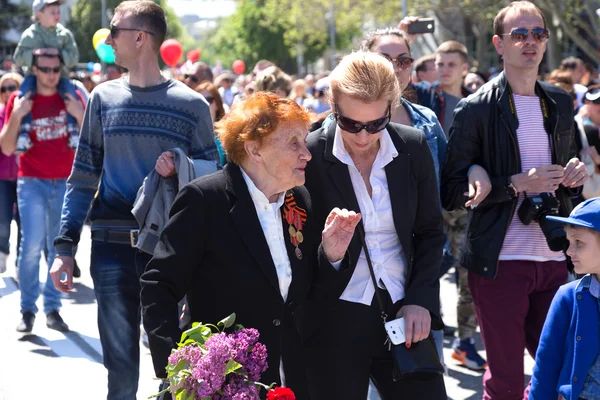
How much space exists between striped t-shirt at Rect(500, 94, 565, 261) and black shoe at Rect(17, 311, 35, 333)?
465 cm

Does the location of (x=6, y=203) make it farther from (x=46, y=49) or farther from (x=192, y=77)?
(x=192, y=77)

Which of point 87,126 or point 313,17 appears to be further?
point 313,17

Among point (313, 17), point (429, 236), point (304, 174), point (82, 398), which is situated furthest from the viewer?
point (313, 17)

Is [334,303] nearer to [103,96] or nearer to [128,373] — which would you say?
[128,373]

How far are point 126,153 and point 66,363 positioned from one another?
118 inches

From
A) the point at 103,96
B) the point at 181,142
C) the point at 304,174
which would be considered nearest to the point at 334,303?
the point at 304,174

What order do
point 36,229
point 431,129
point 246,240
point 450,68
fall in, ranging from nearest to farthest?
point 246,240
point 431,129
point 36,229
point 450,68

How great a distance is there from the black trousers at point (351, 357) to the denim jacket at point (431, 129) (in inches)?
50.6

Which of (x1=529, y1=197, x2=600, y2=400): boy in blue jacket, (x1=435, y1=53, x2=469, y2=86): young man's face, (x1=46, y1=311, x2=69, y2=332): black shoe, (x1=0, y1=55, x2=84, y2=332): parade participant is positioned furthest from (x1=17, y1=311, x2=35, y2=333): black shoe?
(x1=529, y1=197, x2=600, y2=400): boy in blue jacket

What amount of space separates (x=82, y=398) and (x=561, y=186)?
11.2 ft

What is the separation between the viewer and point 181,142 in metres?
4.62

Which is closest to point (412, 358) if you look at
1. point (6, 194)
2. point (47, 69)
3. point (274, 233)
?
point (274, 233)

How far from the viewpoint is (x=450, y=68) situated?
8445 mm

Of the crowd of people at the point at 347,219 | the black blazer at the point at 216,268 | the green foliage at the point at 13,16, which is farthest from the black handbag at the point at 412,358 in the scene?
the green foliage at the point at 13,16
